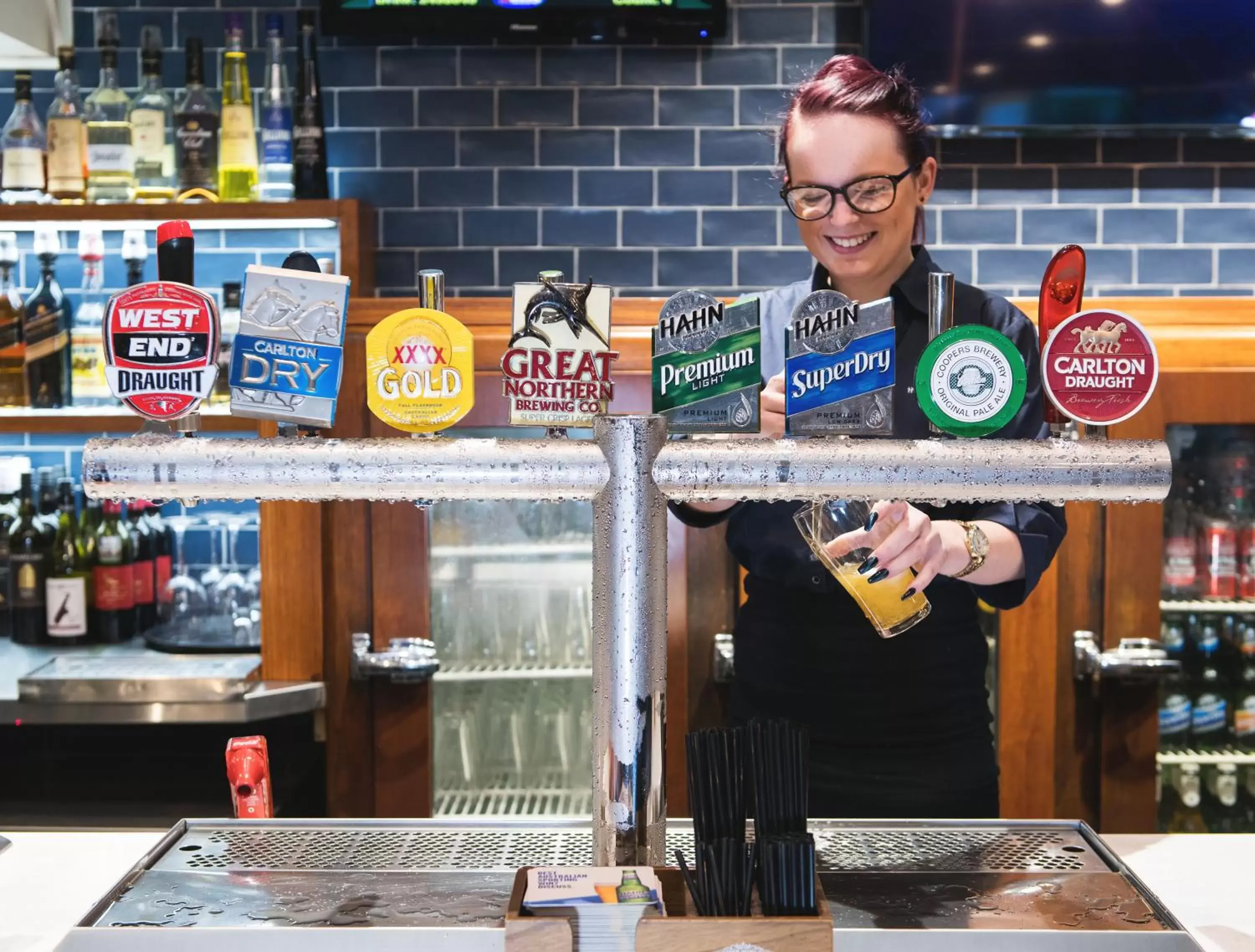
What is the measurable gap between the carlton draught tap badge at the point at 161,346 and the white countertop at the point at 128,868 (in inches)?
19.1

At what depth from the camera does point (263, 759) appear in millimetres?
1214

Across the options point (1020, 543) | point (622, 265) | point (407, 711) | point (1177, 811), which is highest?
point (622, 265)

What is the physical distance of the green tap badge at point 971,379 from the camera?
101 centimetres

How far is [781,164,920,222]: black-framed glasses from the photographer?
1.65 m

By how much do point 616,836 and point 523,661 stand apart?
1.80 metres

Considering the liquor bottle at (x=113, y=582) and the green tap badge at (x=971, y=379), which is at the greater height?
the green tap badge at (x=971, y=379)

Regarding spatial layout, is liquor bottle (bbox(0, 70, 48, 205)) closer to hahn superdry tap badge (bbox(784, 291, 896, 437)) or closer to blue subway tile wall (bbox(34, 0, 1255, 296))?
blue subway tile wall (bbox(34, 0, 1255, 296))

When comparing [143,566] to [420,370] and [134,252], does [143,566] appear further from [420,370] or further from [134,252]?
[420,370]

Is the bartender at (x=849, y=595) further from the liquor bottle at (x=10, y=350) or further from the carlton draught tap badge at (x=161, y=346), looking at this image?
the liquor bottle at (x=10, y=350)

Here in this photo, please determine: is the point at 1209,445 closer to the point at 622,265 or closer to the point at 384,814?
the point at 622,265

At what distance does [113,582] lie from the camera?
2.88m

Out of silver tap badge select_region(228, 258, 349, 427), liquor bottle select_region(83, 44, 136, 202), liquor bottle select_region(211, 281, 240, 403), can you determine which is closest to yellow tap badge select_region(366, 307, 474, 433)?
silver tap badge select_region(228, 258, 349, 427)

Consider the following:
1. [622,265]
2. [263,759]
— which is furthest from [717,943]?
[622,265]

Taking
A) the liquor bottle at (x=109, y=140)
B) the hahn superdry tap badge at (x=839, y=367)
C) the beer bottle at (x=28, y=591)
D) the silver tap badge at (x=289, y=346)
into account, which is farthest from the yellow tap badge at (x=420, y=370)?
the beer bottle at (x=28, y=591)
